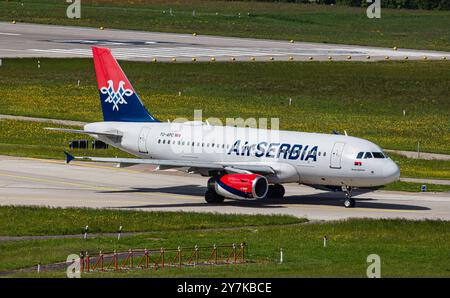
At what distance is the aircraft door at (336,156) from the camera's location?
69.5 meters

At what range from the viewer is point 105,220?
2525 inches

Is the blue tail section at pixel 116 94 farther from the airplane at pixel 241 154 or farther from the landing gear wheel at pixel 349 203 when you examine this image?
the landing gear wheel at pixel 349 203

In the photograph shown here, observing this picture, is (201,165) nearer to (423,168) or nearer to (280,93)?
(423,168)

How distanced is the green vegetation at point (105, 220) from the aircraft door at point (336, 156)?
17.1 feet

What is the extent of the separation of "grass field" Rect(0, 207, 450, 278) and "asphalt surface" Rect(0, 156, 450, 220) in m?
4.18

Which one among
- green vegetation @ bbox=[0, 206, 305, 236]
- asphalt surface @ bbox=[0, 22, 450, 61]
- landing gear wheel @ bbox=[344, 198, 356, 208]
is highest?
asphalt surface @ bbox=[0, 22, 450, 61]

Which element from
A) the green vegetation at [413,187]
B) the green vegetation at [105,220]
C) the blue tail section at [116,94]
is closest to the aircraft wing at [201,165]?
the green vegetation at [105,220]

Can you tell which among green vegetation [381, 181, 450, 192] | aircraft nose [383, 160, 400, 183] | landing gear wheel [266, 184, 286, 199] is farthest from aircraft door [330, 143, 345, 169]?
green vegetation [381, 181, 450, 192]

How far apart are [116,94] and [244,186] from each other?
1450 centimetres

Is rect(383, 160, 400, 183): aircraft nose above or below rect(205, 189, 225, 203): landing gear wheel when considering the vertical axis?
above

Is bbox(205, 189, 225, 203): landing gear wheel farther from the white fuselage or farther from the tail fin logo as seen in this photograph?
the tail fin logo

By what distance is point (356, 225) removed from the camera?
207 ft

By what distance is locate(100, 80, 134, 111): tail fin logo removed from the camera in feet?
259

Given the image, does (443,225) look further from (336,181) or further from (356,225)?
(336,181)
